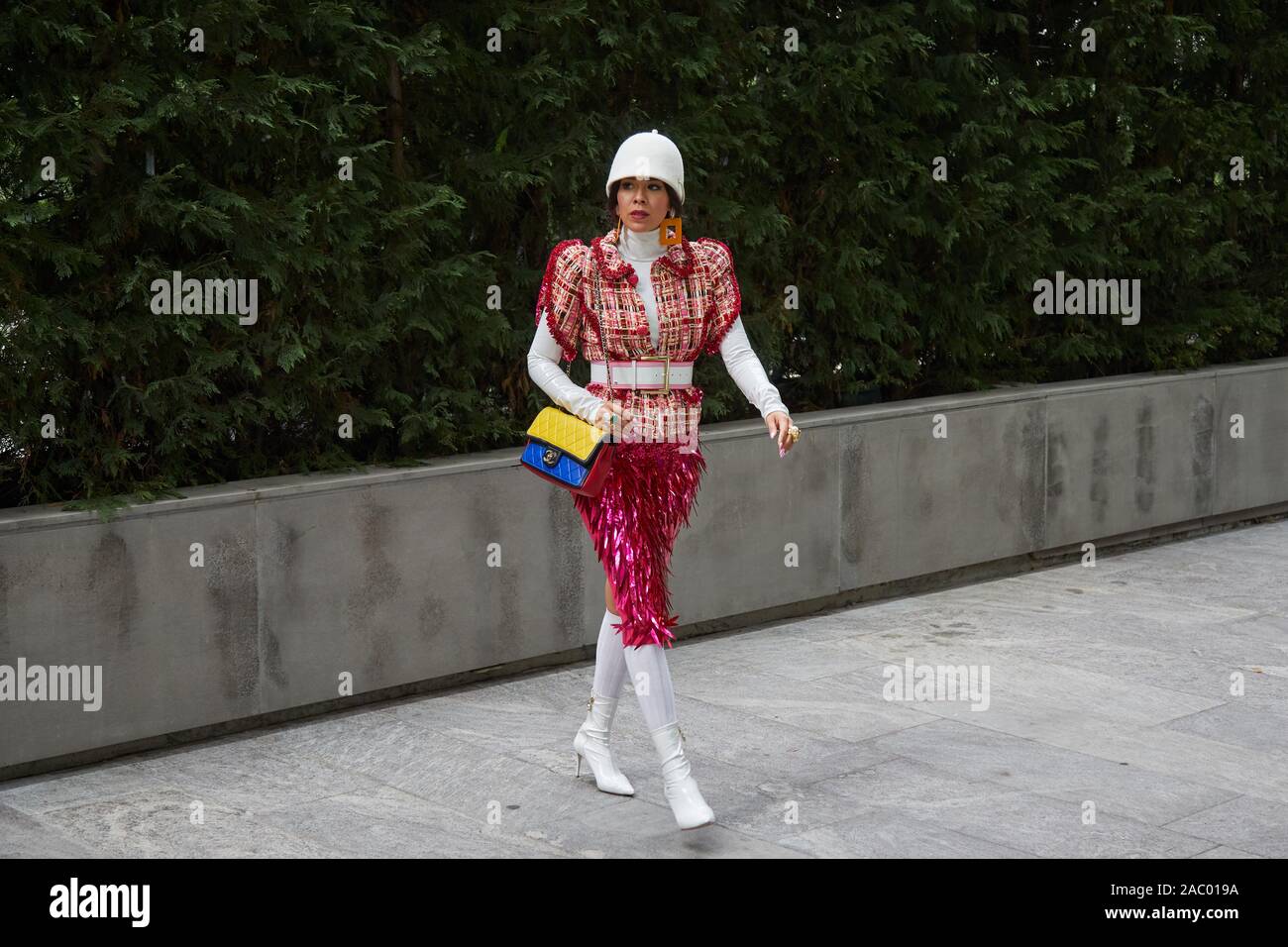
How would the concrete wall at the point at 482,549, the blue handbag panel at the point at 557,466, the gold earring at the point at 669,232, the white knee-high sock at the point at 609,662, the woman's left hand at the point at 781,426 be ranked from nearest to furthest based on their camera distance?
the woman's left hand at the point at 781,426 → the blue handbag panel at the point at 557,466 → the gold earring at the point at 669,232 → the white knee-high sock at the point at 609,662 → the concrete wall at the point at 482,549

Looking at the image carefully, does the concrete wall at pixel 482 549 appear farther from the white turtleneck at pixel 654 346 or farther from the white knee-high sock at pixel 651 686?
the white knee-high sock at pixel 651 686

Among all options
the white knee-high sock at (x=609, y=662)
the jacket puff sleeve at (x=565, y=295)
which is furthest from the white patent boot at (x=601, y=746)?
the jacket puff sleeve at (x=565, y=295)

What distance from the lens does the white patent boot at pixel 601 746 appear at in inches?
225

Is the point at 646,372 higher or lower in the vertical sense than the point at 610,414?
higher

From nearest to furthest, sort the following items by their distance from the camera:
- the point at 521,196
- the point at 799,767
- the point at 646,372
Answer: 1. the point at 646,372
2. the point at 799,767
3. the point at 521,196

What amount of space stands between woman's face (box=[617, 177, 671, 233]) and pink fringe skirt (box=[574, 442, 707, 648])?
2.32ft

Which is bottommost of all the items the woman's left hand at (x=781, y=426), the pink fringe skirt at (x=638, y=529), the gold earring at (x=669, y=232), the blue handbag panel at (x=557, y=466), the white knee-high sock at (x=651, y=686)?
the white knee-high sock at (x=651, y=686)

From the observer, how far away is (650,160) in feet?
17.6

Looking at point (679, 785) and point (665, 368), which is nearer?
point (679, 785)

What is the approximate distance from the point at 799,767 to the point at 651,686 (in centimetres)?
85

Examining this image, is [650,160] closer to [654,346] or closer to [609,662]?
[654,346]

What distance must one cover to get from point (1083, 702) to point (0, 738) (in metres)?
4.10

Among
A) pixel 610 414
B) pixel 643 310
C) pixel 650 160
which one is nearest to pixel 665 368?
pixel 643 310

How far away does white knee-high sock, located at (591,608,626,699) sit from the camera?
223 inches
